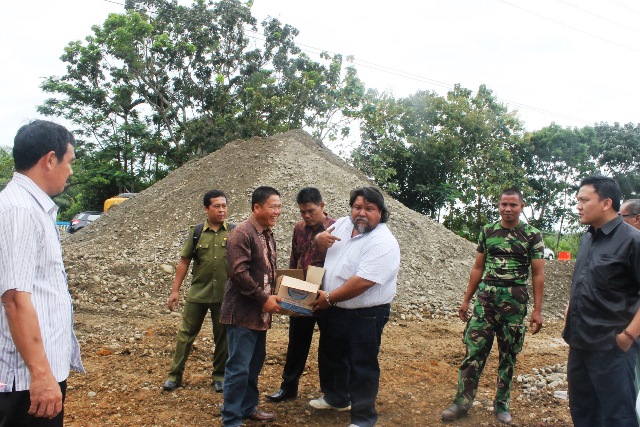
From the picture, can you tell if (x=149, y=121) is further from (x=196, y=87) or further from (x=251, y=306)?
(x=251, y=306)

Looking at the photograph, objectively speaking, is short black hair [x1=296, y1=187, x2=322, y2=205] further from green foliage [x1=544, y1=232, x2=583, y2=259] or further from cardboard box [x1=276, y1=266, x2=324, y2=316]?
green foliage [x1=544, y1=232, x2=583, y2=259]

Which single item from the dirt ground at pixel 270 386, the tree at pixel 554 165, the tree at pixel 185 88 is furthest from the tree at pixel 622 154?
the dirt ground at pixel 270 386

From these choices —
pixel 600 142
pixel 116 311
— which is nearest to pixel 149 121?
pixel 116 311

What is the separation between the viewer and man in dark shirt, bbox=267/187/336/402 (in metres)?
4.43

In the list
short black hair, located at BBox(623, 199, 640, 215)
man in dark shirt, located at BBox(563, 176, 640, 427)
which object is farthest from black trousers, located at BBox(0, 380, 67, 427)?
short black hair, located at BBox(623, 199, 640, 215)

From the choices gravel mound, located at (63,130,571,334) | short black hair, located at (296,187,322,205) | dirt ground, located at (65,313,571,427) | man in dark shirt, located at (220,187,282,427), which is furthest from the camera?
gravel mound, located at (63,130,571,334)

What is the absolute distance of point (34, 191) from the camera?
2.11m

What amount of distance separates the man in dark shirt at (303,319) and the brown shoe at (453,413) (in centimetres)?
116

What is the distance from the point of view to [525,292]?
4199 mm

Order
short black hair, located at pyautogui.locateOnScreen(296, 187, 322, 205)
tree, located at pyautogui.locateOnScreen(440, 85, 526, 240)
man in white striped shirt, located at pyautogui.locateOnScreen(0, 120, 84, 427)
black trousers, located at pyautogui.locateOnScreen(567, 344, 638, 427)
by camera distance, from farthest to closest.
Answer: tree, located at pyautogui.locateOnScreen(440, 85, 526, 240)
short black hair, located at pyautogui.locateOnScreen(296, 187, 322, 205)
black trousers, located at pyautogui.locateOnScreen(567, 344, 638, 427)
man in white striped shirt, located at pyautogui.locateOnScreen(0, 120, 84, 427)

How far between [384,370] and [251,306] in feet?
7.87

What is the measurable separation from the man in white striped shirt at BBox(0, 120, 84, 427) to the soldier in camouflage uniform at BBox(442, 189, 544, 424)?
9.89 ft

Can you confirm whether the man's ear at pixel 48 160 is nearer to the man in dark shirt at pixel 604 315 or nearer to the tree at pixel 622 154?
the man in dark shirt at pixel 604 315

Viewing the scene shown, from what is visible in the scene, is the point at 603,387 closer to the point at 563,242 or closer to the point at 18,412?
the point at 18,412
